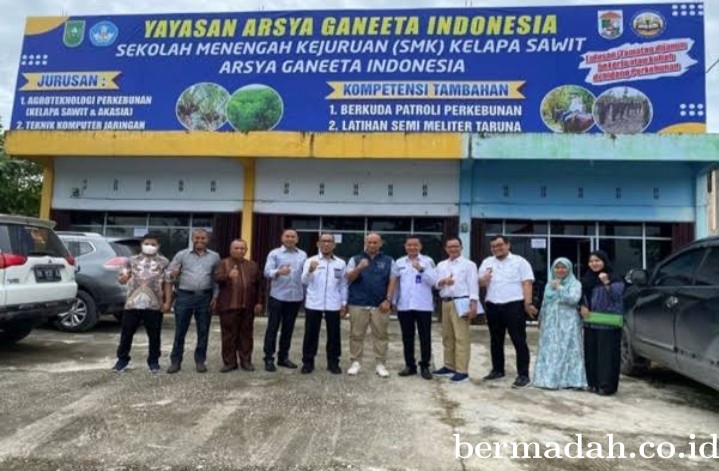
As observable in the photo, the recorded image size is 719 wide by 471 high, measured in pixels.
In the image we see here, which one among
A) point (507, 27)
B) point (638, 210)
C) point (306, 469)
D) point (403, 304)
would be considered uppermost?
point (507, 27)

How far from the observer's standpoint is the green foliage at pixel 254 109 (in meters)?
13.7

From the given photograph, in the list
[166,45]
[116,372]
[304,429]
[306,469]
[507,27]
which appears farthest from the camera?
[166,45]

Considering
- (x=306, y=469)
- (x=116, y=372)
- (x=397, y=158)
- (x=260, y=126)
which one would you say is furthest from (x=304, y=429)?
(x=260, y=126)

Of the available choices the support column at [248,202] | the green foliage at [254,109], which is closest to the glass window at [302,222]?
the support column at [248,202]

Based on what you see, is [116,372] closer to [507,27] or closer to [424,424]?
[424,424]

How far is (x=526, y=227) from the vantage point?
1316 centimetres

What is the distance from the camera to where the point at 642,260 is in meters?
12.9

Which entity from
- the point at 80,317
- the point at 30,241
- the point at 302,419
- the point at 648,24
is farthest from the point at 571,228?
the point at 30,241

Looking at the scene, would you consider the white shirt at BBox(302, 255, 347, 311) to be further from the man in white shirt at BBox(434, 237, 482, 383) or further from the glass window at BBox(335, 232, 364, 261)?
the glass window at BBox(335, 232, 364, 261)

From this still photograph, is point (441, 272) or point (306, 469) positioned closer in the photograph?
point (306, 469)

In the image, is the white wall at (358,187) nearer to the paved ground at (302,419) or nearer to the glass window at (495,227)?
the glass window at (495,227)

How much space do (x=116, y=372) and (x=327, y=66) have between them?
903cm

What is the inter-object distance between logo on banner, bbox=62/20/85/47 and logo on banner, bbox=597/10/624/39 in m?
12.1

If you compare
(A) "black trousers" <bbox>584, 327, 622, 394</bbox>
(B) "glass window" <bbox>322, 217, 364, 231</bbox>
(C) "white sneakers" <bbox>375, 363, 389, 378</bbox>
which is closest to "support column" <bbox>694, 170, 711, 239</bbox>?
(B) "glass window" <bbox>322, 217, 364, 231</bbox>
